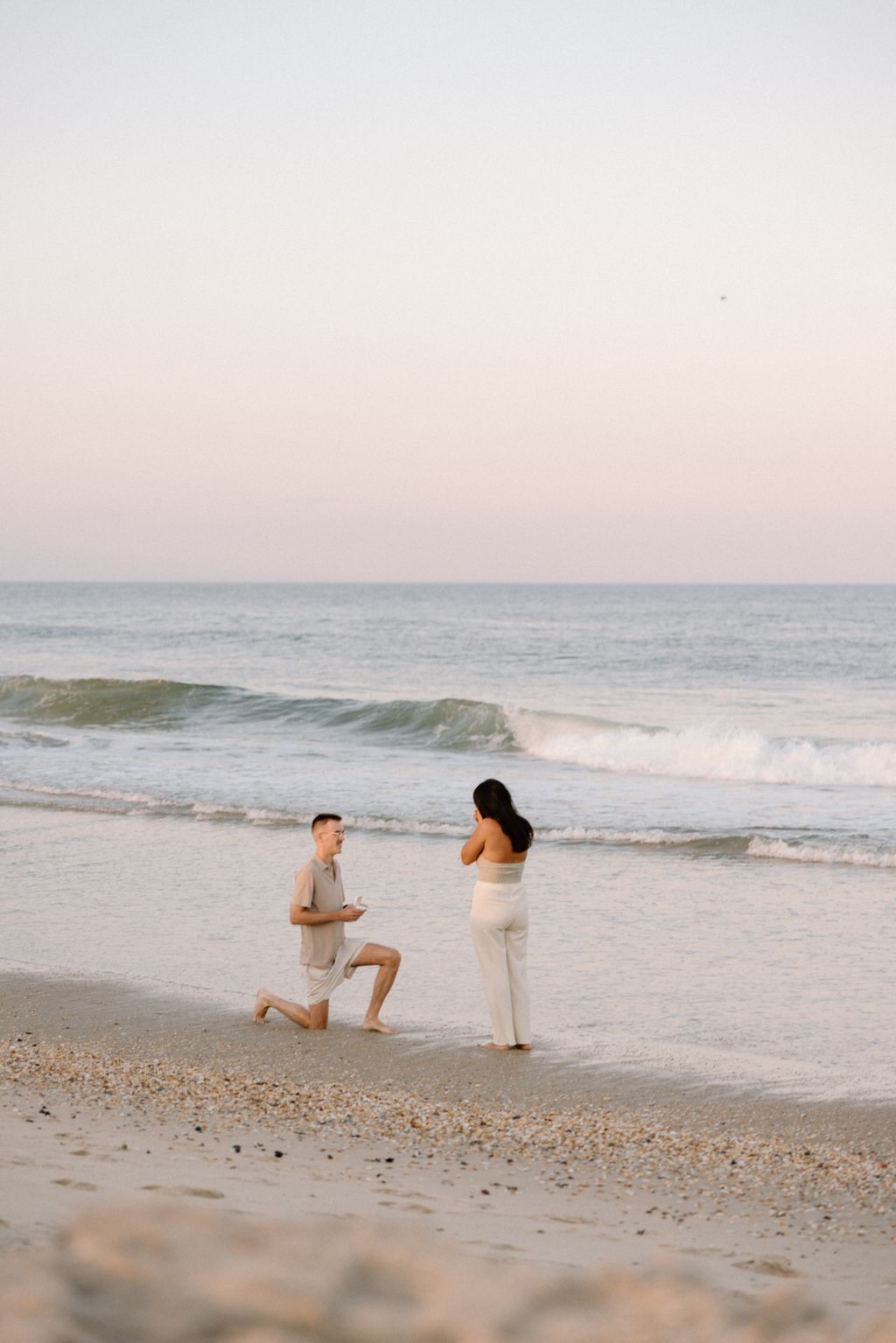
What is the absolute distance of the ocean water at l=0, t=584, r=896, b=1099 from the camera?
8719 mm

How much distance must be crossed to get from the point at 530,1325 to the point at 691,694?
3577 cm

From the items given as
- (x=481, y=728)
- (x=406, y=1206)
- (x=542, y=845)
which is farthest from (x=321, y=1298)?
(x=481, y=728)

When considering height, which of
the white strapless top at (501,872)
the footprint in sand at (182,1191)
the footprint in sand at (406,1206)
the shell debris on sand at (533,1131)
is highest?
the white strapless top at (501,872)

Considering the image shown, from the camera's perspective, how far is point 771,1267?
4582mm

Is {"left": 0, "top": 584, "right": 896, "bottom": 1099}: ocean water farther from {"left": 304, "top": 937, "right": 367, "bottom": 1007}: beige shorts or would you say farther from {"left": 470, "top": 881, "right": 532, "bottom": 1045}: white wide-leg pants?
{"left": 304, "top": 937, "right": 367, "bottom": 1007}: beige shorts

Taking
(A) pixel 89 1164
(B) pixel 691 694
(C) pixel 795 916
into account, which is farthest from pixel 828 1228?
(B) pixel 691 694

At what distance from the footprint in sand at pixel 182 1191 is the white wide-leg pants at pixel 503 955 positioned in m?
3.09

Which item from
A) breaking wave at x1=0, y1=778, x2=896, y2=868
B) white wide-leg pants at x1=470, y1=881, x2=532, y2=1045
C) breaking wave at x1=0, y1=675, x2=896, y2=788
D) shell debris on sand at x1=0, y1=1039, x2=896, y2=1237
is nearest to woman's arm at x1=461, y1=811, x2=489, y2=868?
white wide-leg pants at x1=470, y1=881, x2=532, y2=1045

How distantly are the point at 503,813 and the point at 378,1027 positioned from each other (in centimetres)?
149

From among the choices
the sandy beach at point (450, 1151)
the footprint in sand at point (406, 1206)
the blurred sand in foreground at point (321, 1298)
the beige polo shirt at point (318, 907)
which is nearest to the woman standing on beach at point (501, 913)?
the sandy beach at point (450, 1151)

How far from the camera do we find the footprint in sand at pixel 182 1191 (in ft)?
15.5

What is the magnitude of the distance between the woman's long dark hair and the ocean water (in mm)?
1218

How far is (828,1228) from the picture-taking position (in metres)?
5.10

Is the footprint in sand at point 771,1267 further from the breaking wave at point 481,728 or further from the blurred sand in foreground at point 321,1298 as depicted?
the breaking wave at point 481,728
